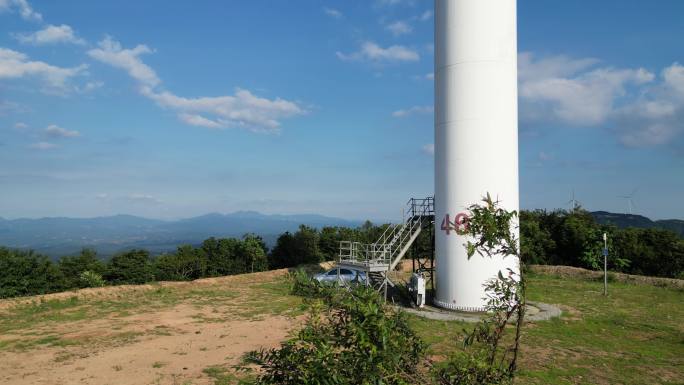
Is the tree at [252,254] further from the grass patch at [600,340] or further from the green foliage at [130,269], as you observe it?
the grass patch at [600,340]

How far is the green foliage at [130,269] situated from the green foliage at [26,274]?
303 centimetres

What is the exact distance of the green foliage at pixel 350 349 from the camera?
3201 millimetres

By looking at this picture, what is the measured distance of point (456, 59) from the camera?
53.8 feet

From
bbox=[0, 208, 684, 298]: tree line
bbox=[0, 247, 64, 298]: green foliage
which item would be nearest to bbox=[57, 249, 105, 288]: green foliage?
bbox=[0, 208, 684, 298]: tree line

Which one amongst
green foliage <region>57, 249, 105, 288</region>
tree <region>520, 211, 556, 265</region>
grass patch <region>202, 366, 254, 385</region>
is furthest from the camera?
tree <region>520, 211, 556, 265</region>


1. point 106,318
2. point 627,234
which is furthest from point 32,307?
point 627,234

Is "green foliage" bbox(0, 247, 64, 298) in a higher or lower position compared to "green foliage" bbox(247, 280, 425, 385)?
lower

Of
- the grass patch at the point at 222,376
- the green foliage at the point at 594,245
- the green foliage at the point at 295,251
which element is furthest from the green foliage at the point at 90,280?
the green foliage at the point at 594,245

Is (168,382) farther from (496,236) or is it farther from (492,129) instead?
(492,129)

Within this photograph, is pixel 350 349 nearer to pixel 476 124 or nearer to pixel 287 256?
pixel 476 124

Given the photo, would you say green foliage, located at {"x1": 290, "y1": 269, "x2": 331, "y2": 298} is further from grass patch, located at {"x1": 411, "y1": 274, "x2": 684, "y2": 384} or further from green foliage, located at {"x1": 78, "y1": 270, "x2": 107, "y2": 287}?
green foliage, located at {"x1": 78, "y1": 270, "x2": 107, "y2": 287}

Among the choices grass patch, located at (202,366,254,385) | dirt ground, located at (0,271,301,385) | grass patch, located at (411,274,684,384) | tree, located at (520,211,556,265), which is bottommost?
dirt ground, located at (0,271,301,385)

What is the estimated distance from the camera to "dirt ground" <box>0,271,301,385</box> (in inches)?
422

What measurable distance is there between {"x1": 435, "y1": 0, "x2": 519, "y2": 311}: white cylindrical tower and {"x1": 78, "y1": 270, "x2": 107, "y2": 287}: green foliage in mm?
21090
